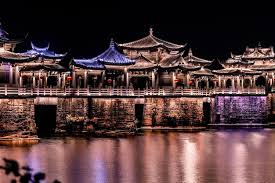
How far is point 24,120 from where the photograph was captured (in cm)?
3288

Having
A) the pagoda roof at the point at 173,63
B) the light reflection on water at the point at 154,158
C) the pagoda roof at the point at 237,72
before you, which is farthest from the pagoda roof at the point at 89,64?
the pagoda roof at the point at 237,72

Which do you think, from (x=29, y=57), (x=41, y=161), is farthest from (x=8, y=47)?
(x=41, y=161)

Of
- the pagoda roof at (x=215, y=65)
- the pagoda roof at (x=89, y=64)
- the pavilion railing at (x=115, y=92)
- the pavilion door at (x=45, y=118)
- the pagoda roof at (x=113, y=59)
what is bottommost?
the pavilion door at (x=45, y=118)

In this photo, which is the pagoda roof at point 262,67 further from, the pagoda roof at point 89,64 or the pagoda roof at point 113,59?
the pagoda roof at point 89,64

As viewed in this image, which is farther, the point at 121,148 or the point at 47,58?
the point at 47,58

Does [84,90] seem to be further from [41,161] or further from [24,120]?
[41,161]

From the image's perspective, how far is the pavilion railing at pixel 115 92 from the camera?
34094 millimetres

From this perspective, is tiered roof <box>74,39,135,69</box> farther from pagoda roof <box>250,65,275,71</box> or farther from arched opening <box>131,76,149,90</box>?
pagoda roof <box>250,65,275,71</box>

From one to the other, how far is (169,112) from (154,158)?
17868 millimetres

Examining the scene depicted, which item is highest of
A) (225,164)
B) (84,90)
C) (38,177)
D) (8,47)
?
(8,47)

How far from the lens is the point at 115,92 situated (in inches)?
1602

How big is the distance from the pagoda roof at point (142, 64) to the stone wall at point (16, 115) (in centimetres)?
1617

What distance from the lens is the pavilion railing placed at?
34.1m

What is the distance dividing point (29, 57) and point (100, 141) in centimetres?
830
